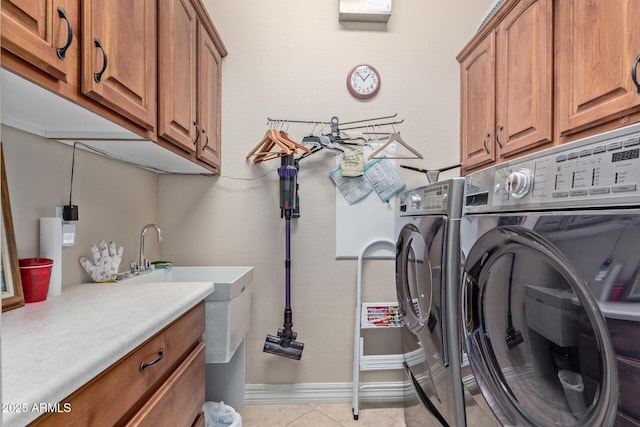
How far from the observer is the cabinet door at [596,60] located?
1.03 metres

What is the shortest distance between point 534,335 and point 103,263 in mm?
1656

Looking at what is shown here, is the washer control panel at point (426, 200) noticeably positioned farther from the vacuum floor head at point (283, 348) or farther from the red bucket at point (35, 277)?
the red bucket at point (35, 277)

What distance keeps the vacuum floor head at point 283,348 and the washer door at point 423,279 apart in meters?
0.70

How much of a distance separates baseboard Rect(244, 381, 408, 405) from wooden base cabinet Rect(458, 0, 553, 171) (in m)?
1.53

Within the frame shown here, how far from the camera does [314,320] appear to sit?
6.72 ft

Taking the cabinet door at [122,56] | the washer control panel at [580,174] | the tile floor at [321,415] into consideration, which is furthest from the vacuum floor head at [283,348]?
the washer control panel at [580,174]

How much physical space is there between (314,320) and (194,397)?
987 millimetres

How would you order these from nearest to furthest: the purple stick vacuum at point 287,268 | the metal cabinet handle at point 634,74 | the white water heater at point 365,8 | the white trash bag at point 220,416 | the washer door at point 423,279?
the metal cabinet handle at point 634,74 < the washer door at point 423,279 < the white trash bag at point 220,416 < the purple stick vacuum at point 287,268 < the white water heater at point 365,8

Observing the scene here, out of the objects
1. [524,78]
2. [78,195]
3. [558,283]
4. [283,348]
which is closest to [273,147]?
[78,195]

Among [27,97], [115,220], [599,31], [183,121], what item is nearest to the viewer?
[27,97]

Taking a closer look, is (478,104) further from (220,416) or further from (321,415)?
(220,416)

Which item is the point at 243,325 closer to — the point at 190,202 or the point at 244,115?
the point at 190,202

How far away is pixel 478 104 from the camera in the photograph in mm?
1870

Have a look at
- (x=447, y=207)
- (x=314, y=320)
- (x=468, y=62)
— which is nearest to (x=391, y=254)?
(x=314, y=320)
